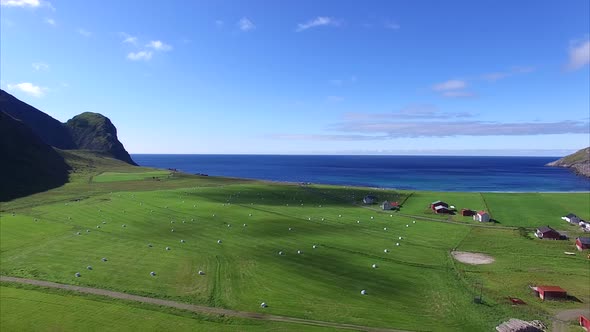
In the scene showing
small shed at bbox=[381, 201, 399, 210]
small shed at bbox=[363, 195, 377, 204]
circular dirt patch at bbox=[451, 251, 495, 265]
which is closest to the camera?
circular dirt patch at bbox=[451, 251, 495, 265]

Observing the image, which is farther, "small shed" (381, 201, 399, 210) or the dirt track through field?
"small shed" (381, 201, 399, 210)

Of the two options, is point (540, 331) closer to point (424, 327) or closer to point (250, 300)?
point (424, 327)

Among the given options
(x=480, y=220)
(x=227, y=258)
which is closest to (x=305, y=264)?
(x=227, y=258)

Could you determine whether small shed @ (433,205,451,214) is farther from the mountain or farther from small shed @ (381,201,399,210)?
the mountain

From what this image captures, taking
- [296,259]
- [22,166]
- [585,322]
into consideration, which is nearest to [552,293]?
[585,322]

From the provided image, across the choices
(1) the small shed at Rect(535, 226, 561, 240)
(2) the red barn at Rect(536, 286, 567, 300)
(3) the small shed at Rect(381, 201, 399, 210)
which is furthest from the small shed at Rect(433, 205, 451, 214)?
(2) the red barn at Rect(536, 286, 567, 300)

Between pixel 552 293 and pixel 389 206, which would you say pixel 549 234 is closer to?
pixel 552 293

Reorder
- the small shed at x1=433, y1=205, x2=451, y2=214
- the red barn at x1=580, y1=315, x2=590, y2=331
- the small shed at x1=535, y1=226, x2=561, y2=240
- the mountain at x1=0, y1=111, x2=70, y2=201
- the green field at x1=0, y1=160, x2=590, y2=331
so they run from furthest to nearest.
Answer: the mountain at x1=0, y1=111, x2=70, y2=201, the small shed at x1=433, y1=205, x2=451, y2=214, the small shed at x1=535, y1=226, x2=561, y2=240, the green field at x1=0, y1=160, x2=590, y2=331, the red barn at x1=580, y1=315, x2=590, y2=331
